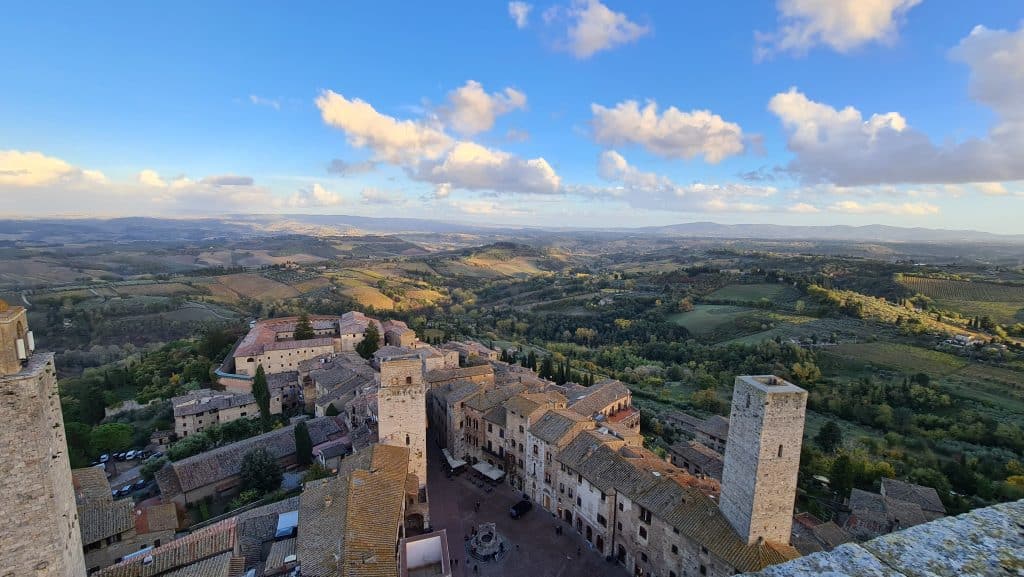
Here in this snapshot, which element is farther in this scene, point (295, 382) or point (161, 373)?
point (161, 373)

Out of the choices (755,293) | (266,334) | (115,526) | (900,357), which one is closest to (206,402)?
(266,334)

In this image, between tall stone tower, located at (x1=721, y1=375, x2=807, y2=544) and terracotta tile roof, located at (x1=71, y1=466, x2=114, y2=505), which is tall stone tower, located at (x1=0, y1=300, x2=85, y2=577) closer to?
terracotta tile roof, located at (x1=71, y1=466, x2=114, y2=505)

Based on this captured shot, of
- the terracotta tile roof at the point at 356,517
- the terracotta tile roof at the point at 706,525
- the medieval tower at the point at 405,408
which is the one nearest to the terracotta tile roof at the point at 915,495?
the terracotta tile roof at the point at 706,525

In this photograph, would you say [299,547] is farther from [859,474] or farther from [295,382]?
[859,474]

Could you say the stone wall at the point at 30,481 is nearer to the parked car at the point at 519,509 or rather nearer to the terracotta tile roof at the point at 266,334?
the parked car at the point at 519,509

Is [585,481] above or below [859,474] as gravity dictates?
above

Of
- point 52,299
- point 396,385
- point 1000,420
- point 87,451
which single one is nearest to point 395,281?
point 52,299
